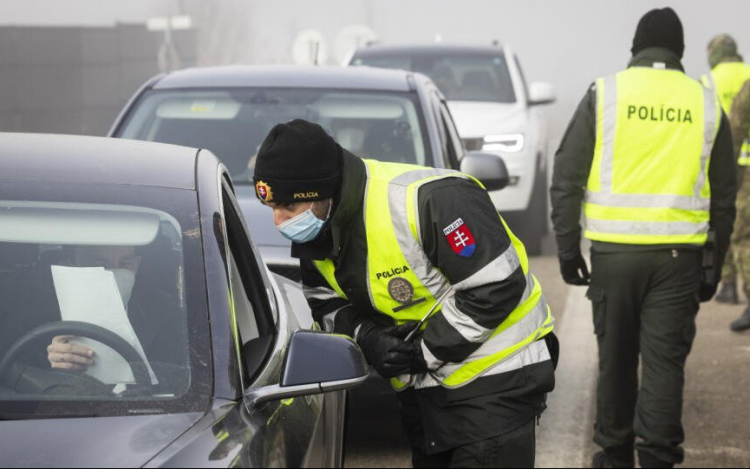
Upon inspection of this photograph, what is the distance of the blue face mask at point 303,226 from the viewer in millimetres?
3695

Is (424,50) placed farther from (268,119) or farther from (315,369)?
(315,369)

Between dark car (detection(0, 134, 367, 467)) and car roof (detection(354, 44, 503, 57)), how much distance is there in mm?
8894

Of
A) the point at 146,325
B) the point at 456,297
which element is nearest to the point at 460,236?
the point at 456,297

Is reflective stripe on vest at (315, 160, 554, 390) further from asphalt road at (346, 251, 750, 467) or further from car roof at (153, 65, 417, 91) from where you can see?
car roof at (153, 65, 417, 91)

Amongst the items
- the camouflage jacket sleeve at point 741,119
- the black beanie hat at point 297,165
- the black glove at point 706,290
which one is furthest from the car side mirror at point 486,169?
the black beanie hat at point 297,165

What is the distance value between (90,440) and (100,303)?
0.71 m

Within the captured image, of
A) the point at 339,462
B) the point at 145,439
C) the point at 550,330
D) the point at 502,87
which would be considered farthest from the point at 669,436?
the point at 502,87

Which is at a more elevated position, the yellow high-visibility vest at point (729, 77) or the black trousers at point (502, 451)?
the black trousers at point (502, 451)

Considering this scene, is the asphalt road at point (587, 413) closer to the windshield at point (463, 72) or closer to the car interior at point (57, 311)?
the car interior at point (57, 311)

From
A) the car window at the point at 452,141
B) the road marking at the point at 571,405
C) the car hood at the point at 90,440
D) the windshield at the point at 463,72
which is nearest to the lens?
the car hood at the point at 90,440

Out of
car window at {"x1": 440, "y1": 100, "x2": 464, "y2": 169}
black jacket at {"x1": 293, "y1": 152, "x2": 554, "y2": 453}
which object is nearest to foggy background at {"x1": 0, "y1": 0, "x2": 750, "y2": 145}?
car window at {"x1": 440, "y1": 100, "x2": 464, "y2": 169}

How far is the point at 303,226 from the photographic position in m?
3.72

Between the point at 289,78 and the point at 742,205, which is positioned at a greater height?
the point at 289,78

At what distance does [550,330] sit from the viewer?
3.95 meters
